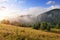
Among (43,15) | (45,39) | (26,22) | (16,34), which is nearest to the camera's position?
(45,39)

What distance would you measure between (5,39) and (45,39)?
65.3 inches

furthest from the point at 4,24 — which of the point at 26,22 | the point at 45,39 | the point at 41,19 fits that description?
the point at 45,39

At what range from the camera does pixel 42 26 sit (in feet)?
30.2

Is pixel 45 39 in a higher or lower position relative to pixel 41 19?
lower

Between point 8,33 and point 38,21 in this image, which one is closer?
point 8,33

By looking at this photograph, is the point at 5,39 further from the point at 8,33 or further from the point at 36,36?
the point at 36,36

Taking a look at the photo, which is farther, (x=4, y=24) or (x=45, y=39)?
(x=4, y=24)

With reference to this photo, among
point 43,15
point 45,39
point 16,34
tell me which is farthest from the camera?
point 43,15

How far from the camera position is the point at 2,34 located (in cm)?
732

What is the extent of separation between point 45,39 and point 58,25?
2.83 metres

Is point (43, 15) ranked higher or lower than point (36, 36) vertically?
higher

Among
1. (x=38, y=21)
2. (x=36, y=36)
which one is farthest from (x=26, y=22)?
(x=36, y=36)

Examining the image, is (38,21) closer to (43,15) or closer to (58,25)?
(43,15)

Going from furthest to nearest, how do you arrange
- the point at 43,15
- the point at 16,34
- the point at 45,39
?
the point at 43,15 → the point at 16,34 → the point at 45,39
